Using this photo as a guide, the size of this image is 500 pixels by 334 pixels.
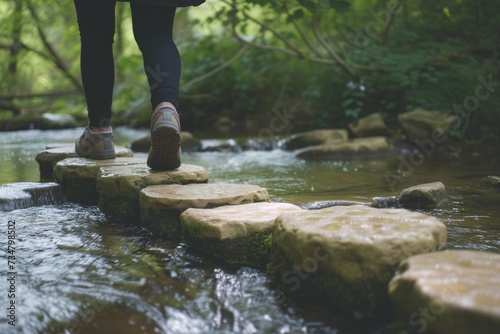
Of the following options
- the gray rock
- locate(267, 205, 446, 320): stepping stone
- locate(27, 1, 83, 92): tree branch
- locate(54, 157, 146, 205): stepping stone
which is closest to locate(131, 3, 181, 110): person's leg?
locate(54, 157, 146, 205): stepping stone

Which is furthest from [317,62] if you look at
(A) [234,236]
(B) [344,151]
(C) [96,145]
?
(A) [234,236]

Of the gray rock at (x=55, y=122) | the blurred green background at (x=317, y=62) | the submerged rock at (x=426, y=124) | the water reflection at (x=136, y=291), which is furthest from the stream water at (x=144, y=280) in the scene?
the gray rock at (x=55, y=122)

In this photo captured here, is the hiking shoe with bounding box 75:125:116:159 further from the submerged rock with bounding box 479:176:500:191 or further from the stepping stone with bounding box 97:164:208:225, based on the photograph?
the submerged rock with bounding box 479:176:500:191

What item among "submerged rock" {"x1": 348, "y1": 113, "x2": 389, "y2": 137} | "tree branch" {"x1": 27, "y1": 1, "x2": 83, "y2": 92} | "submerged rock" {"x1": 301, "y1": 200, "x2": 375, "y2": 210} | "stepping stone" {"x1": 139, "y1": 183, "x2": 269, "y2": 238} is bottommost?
"submerged rock" {"x1": 301, "y1": 200, "x2": 375, "y2": 210}

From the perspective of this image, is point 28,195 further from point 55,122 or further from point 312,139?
point 55,122

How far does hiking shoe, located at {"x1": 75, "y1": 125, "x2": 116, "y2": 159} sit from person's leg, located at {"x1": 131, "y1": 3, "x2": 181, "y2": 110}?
1.92ft

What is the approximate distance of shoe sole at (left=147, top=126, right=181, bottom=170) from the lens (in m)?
2.08

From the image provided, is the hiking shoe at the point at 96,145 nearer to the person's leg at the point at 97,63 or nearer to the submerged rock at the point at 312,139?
the person's leg at the point at 97,63

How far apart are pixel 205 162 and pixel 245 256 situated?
2.94 meters

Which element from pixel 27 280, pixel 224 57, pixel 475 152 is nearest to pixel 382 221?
pixel 27 280

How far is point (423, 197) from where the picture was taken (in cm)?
236

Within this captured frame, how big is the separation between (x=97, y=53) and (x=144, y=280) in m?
1.30

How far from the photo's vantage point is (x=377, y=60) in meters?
6.38

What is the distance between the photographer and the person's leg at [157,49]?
83.5 inches
